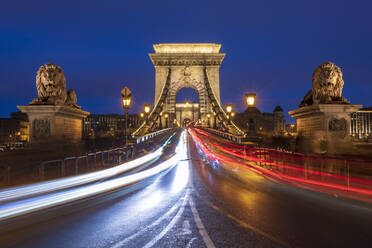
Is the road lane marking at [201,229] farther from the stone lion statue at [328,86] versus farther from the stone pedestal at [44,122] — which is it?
the stone lion statue at [328,86]

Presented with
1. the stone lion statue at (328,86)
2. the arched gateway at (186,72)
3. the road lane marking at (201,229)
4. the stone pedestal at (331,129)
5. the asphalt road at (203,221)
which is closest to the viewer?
the road lane marking at (201,229)

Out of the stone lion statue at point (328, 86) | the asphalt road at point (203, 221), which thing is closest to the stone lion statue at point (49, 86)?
the asphalt road at point (203, 221)

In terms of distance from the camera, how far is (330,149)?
48.9 ft

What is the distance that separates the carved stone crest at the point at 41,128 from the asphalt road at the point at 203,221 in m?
9.65

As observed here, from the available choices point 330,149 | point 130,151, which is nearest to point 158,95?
point 130,151

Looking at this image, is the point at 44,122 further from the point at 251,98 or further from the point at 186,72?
the point at 186,72

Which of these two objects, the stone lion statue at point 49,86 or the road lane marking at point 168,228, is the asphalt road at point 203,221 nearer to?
the road lane marking at point 168,228

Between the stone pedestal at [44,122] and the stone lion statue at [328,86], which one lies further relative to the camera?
the stone lion statue at [328,86]

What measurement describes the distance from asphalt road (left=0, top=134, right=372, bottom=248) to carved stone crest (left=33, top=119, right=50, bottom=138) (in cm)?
965

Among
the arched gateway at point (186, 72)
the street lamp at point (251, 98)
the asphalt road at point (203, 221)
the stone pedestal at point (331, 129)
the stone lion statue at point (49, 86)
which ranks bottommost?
the asphalt road at point (203, 221)

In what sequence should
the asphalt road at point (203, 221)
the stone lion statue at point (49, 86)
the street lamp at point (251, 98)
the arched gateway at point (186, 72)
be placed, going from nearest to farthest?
the asphalt road at point (203, 221) → the street lamp at point (251, 98) → the stone lion statue at point (49, 86) → the arched gateway at point (186, 72)

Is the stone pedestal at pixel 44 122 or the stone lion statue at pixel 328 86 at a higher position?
the stone lion statue at pixel 328 86

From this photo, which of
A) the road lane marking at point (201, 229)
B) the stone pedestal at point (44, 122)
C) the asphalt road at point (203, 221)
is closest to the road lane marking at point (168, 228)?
A: the asphalt road at point (203, 221)

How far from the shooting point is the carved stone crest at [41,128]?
51.0 ft
